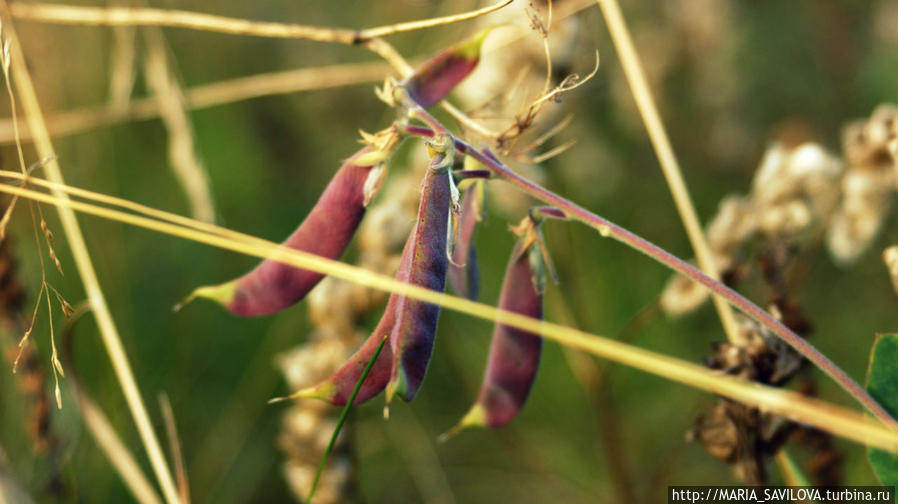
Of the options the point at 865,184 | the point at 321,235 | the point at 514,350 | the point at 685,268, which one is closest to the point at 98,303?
the point at 321,235

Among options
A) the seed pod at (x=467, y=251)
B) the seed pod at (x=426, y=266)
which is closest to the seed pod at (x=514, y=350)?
the seed pod at (x=467, y=251)

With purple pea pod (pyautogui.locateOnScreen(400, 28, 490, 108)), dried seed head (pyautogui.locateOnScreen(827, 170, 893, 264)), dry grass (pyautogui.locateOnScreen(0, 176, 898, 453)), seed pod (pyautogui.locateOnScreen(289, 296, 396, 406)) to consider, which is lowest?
seed pod (pyautogui.locateOnScreen(289, 296, 396, 406))

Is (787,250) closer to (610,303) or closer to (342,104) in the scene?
(610,303)

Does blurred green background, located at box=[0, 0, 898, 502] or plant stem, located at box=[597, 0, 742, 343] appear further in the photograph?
blurred green background, located at box=[0, 0, 898, 502]

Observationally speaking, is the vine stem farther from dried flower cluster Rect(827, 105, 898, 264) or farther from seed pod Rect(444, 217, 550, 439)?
dried flower cluster Rect(827, 105, 898, 264)

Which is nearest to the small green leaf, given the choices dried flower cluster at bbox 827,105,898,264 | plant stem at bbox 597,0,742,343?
plant stem at bbox 597,0,742,343

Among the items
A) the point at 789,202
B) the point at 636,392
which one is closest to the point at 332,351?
the point at 789,202
